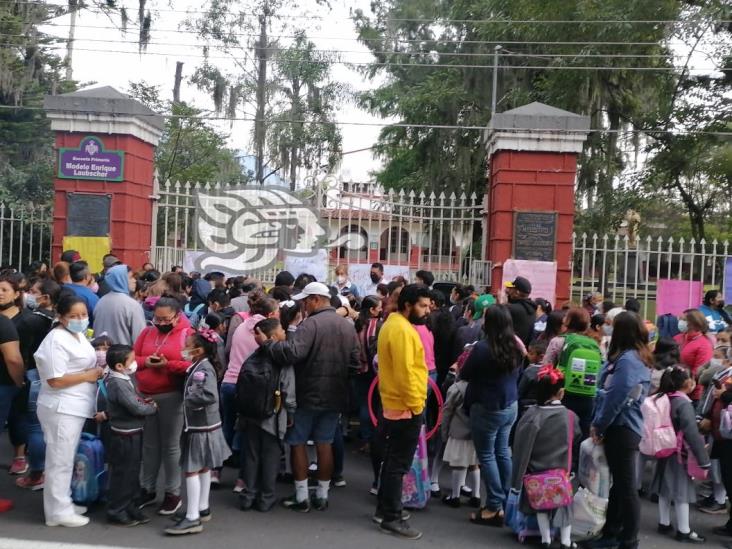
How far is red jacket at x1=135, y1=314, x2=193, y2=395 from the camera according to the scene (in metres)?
5.56

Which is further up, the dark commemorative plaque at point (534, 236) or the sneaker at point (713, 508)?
the dark commemorative plaque at point (534, 236)

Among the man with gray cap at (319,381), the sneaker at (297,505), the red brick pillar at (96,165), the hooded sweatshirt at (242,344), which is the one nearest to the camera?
the man with gray cap at (319,381)

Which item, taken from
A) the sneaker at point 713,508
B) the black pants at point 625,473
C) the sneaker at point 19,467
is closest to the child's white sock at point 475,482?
the black pants at point 625,473

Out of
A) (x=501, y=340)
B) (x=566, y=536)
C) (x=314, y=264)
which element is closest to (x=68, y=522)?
(x=501, y=340)

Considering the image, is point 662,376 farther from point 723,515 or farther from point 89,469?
point 89,469

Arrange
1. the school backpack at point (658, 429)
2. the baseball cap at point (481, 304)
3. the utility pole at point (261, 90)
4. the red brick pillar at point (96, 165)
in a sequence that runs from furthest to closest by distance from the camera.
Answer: the utility pole at point (261, 90) → the red brick pillar at point (96, 165) → the baseball cap at point (481, 304) → the school backpack at point (658, 429)

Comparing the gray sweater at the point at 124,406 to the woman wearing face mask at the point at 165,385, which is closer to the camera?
the gray sweater at the point at 124,406

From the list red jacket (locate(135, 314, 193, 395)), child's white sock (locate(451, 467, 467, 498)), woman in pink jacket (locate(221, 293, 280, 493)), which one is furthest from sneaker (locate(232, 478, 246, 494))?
child's white sock (locate(451, 467, 467, 498))

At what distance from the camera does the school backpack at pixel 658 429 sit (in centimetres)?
577

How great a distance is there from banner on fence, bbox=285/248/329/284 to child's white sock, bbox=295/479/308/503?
685 cm

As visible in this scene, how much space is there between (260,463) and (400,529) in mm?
1233

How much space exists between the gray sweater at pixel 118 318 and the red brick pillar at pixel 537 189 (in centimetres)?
645

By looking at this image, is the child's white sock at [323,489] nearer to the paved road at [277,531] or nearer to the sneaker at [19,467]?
the paved road at [277,531]

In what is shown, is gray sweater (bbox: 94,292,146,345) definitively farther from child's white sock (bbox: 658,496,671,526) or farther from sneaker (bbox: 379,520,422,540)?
child's white sock (bbox: 658,496,671,526)
